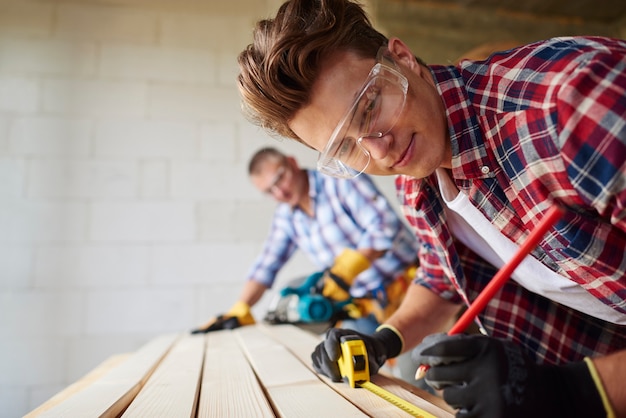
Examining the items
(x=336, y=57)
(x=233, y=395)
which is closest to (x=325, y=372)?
(x=233, y=395)

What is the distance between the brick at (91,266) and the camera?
3457 millimetres

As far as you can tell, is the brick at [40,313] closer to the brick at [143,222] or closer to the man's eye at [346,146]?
the brick at [143,222]

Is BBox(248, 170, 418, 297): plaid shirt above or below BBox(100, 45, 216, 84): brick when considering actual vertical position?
below

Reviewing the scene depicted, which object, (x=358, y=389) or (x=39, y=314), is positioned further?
(x=39, y=314)

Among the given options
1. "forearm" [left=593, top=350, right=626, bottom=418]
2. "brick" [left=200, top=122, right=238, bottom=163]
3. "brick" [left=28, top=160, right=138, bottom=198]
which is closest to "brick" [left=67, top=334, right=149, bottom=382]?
"brick" [left=28, top=160, right=138, bottom=198]

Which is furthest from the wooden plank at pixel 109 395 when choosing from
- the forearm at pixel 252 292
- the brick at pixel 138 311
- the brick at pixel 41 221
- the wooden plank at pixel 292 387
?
the brick at pixel 41 221

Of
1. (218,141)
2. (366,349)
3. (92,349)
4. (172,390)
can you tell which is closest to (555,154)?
(366,349)

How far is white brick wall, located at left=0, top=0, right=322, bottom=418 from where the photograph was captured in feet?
11.3

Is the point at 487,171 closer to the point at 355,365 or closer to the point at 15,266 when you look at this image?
the point at 355,365

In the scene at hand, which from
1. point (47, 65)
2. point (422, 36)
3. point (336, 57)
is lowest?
point (336, 57)

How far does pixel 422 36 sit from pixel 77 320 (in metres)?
3.54

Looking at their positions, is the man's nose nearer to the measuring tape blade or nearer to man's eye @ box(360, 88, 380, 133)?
man's eye @ box(360, 88, 380, 133)

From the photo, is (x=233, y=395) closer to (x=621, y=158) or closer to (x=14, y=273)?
(x=621, y=158)

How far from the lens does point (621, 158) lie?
682 mm
